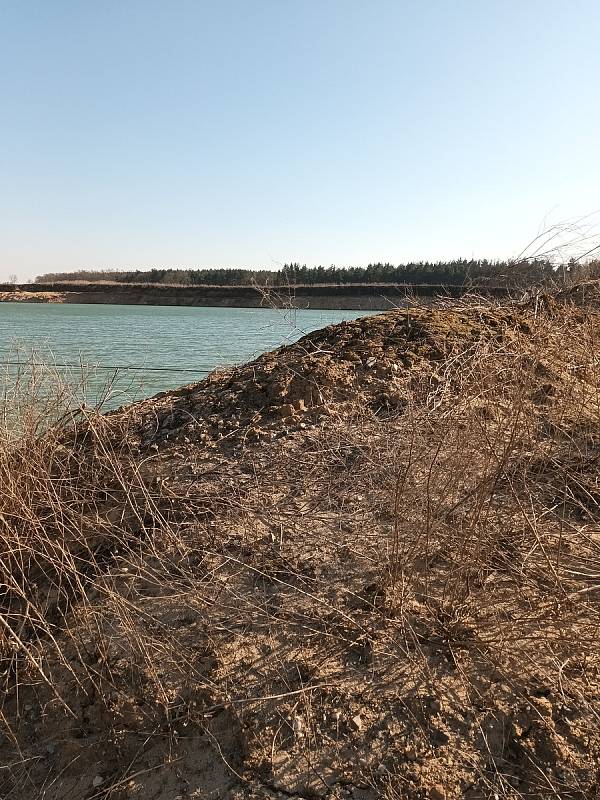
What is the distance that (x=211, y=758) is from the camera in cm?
212

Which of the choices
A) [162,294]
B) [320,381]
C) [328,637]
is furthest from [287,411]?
[162,294]

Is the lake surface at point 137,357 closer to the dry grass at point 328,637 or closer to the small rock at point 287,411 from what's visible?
the small rock at point 287,411

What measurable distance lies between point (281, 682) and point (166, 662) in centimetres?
54

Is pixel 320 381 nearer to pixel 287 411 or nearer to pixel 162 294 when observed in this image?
pixel 287 411

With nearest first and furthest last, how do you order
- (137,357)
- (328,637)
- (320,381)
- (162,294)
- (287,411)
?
(328,637) < (287,411) < (320,381) < (137,357) < (162,294)

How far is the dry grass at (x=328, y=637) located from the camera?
6.70 feet

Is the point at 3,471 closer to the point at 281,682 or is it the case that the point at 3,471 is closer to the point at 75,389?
the point at 75,389

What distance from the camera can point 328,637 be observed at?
8.02 ft

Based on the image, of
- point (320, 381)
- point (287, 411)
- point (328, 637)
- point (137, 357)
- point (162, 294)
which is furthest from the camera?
point (162, 294)

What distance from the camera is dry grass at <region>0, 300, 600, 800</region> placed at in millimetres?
2041

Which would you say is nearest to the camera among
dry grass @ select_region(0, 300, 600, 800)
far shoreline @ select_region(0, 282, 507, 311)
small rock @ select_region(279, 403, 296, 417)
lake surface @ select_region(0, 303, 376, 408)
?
dry grass @ select_region(0, 300, 600, 800)

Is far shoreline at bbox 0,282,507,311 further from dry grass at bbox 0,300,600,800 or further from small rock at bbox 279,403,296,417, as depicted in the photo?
dry grass at bbox 0,300,600,800

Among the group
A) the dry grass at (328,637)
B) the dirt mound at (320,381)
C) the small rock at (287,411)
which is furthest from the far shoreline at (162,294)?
the dry grass at (328,637)

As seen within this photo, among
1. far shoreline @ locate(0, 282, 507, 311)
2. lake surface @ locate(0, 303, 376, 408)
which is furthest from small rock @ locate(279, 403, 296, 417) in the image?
far shoreline @ locate(0, 282, 507, 311)
